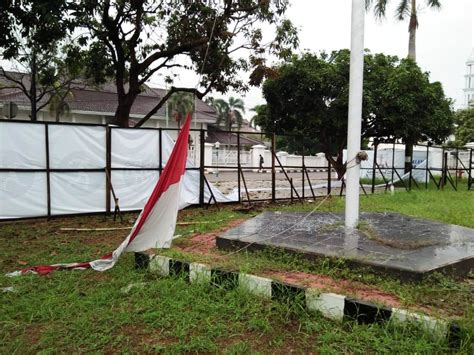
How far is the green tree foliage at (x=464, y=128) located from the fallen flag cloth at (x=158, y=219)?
Answer: 2866 centimetres

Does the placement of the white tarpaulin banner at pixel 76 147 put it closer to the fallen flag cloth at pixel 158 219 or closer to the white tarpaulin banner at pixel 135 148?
the white tarpaulin banner at pixel 135 148

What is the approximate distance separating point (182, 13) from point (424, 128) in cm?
911

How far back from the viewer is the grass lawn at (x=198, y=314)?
249 cm

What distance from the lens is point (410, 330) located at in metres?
2.45

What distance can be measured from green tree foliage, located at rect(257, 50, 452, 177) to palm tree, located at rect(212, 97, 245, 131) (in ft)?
95.5

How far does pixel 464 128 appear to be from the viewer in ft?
97.0

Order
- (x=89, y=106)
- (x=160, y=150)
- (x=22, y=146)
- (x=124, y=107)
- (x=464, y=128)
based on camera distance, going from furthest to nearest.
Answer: (x=464, y=128)
(x=89, y=106)
(x=124, y=107)
(x=160, y=150)
(x=22, y=146)

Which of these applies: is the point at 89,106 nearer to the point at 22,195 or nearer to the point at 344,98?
the point at 344,98

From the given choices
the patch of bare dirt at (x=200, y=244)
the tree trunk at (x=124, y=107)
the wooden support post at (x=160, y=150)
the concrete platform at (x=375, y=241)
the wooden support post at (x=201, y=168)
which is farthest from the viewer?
the tree trunk at (x=124, y=107)

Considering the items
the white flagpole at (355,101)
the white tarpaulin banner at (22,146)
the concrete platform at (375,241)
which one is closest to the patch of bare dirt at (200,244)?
the concrete platform at (375,241)

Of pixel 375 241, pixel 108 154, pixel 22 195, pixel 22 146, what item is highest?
pixel 22 146

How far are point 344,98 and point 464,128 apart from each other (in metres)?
20.7

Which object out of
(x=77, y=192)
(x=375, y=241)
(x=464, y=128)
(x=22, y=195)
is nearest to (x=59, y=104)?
(x=77, y=192)

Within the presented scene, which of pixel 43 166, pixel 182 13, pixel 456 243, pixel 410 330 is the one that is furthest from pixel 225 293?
pixel 182 13
